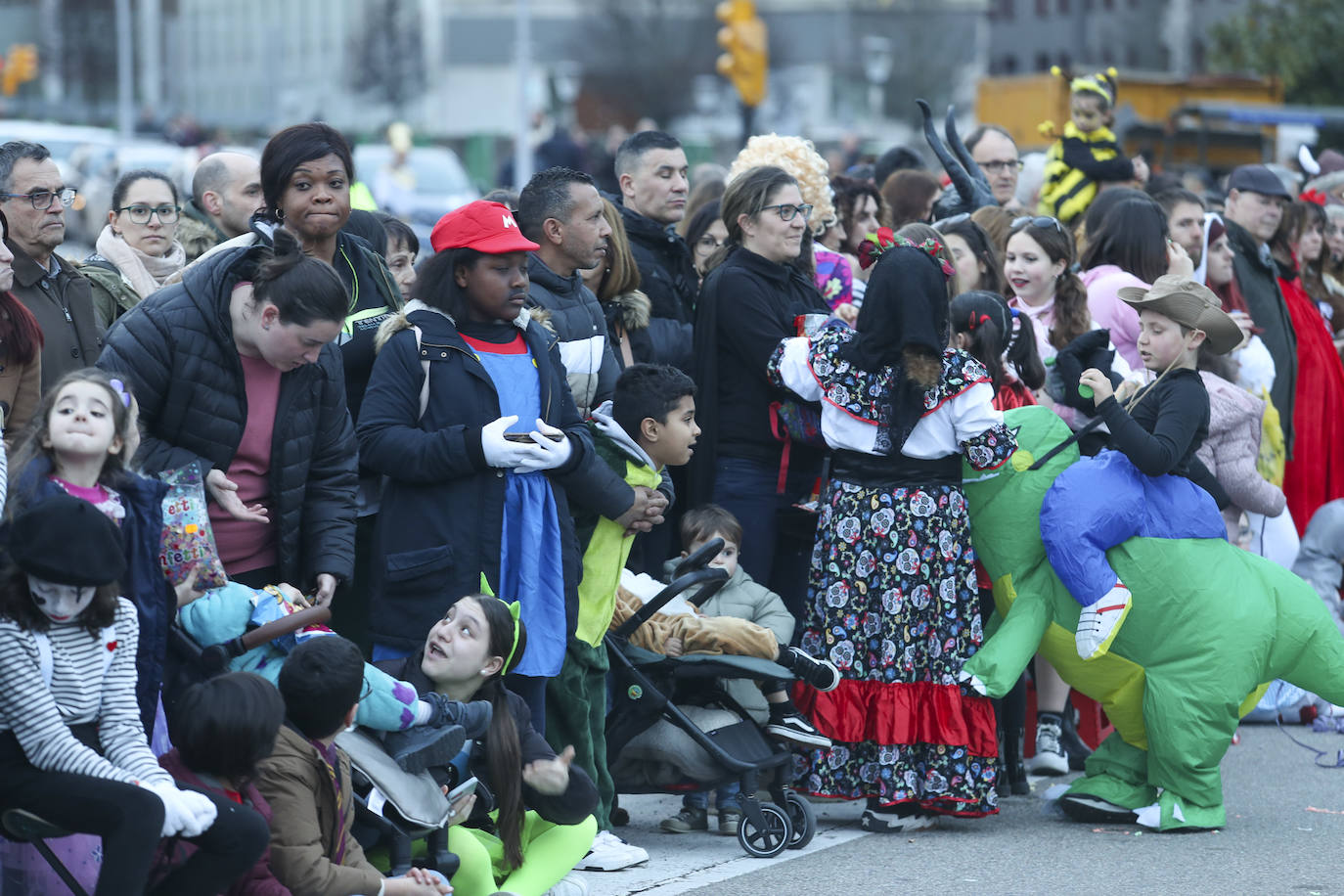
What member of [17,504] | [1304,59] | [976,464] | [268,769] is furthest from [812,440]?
[1304,59]

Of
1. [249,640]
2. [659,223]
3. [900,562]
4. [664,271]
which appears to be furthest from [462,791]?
[659,223]

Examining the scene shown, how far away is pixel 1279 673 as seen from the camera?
21.8 feet

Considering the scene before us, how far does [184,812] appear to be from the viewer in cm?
437

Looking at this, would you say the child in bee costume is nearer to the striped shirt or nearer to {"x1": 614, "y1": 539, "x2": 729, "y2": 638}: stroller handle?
{"x1": 614, "y1": 539, "x2": 729, "y2": 638}: stroller handle

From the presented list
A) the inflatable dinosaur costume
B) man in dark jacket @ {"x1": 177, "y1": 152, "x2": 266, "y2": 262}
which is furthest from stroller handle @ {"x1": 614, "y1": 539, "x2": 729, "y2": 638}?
man in dark jacket @ {"x1": 177, "y1": 152, "x2": 266, "y2": 262}

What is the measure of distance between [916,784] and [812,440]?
133cm

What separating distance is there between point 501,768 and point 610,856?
0.77 metres

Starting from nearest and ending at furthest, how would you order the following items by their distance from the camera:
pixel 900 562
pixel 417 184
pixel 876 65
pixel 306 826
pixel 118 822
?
1. pixel 118 822
2. pixel 306 826
3. pixel 900 562
4. pixel 417 184
5. pixel 876 65

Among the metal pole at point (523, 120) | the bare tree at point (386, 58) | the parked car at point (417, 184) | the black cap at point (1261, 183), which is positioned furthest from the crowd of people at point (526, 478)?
the bare tree at point (386, 58)

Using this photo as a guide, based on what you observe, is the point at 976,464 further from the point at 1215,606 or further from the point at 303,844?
the point at 303,844

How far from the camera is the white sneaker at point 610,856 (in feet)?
19.7

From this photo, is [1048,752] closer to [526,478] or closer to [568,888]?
[568,888]

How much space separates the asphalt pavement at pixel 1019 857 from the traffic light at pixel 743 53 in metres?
19.8

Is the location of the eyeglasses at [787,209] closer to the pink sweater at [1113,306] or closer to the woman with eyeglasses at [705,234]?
the woman with eyeglasses at [705,234]
